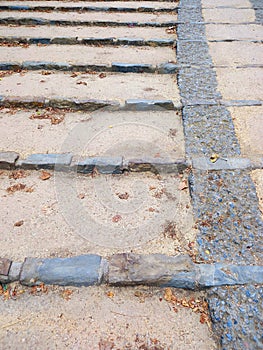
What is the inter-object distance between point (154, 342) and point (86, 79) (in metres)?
3.27

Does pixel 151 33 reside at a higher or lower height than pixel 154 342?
higher

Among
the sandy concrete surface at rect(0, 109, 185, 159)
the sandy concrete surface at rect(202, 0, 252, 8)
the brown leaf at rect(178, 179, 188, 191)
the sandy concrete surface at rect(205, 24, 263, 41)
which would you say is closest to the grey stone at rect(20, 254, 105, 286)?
the brown leaf at rect(178, 179, 188, 191)

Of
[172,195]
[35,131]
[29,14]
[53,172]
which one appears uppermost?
[29,14]

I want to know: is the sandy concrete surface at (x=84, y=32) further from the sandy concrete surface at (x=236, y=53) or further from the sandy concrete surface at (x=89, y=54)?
the sandy concrete surface at (x=236, y=53)

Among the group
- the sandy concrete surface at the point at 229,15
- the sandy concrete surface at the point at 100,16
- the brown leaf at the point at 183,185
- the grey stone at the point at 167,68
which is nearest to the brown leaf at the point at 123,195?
the brown leaf at the point at 183,185

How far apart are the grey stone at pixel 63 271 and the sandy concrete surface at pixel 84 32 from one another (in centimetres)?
415

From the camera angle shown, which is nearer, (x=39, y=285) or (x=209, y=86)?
(x=39, y=285)

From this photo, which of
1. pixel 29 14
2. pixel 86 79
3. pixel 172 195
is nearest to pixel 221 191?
pixel 172 195

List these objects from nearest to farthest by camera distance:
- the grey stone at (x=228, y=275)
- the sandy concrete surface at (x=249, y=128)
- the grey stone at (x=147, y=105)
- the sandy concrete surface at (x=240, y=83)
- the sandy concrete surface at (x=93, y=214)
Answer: the grey stone at (x=228, y=275) < the sandy concrete surface at (x=93, y=214) < the sandy concrete surface at (x=249, y=128) < the grey stone at (x=147, y=105) < the sandy concrete surface at (x=240, y=83)

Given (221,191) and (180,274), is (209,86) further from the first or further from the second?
(180,274)

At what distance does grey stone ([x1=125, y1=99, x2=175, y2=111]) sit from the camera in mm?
3402

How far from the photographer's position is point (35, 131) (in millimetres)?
3100

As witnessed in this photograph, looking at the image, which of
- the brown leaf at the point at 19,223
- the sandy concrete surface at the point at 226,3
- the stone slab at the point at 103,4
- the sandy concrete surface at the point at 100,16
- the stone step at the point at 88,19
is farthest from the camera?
the sandy concrete surface at the point at 226,3

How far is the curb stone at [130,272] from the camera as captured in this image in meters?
1.78
